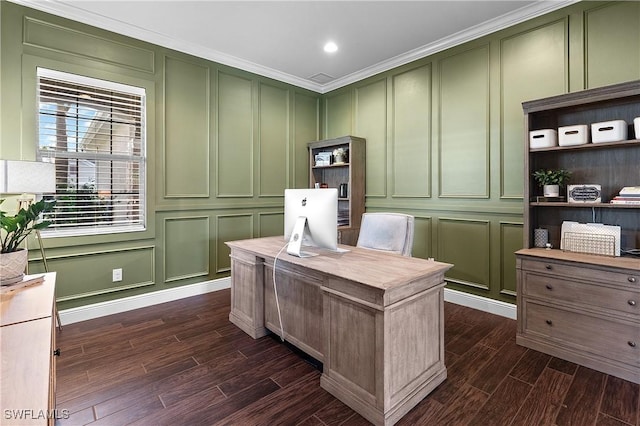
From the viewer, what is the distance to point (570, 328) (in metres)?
2.26

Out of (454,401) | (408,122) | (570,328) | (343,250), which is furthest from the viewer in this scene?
(408,122)

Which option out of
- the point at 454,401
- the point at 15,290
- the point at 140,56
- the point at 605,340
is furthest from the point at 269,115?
the point at 605,340

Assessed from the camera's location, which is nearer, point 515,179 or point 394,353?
point 394,353

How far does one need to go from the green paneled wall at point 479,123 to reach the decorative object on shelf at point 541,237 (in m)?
0.28

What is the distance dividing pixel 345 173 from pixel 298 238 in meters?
2.50

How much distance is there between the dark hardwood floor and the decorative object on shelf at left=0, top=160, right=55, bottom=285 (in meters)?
0.83

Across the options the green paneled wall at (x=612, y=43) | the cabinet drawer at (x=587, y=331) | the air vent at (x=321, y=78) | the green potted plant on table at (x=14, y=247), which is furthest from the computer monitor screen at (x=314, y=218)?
the air vent at (x=321, y=78)

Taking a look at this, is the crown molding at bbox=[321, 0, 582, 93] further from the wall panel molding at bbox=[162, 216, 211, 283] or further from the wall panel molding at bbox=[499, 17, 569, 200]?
the wall panel molding at bbox=[162, 216, 211, 283]

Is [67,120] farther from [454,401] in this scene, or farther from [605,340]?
[605,340]

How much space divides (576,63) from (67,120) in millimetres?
4444

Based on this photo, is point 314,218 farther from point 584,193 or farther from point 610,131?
point 610,131

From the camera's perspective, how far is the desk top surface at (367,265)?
1.67m

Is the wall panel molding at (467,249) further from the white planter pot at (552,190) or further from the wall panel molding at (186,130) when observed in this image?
the wall panel molding at (186,130)

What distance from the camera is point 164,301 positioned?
347 centimetres
